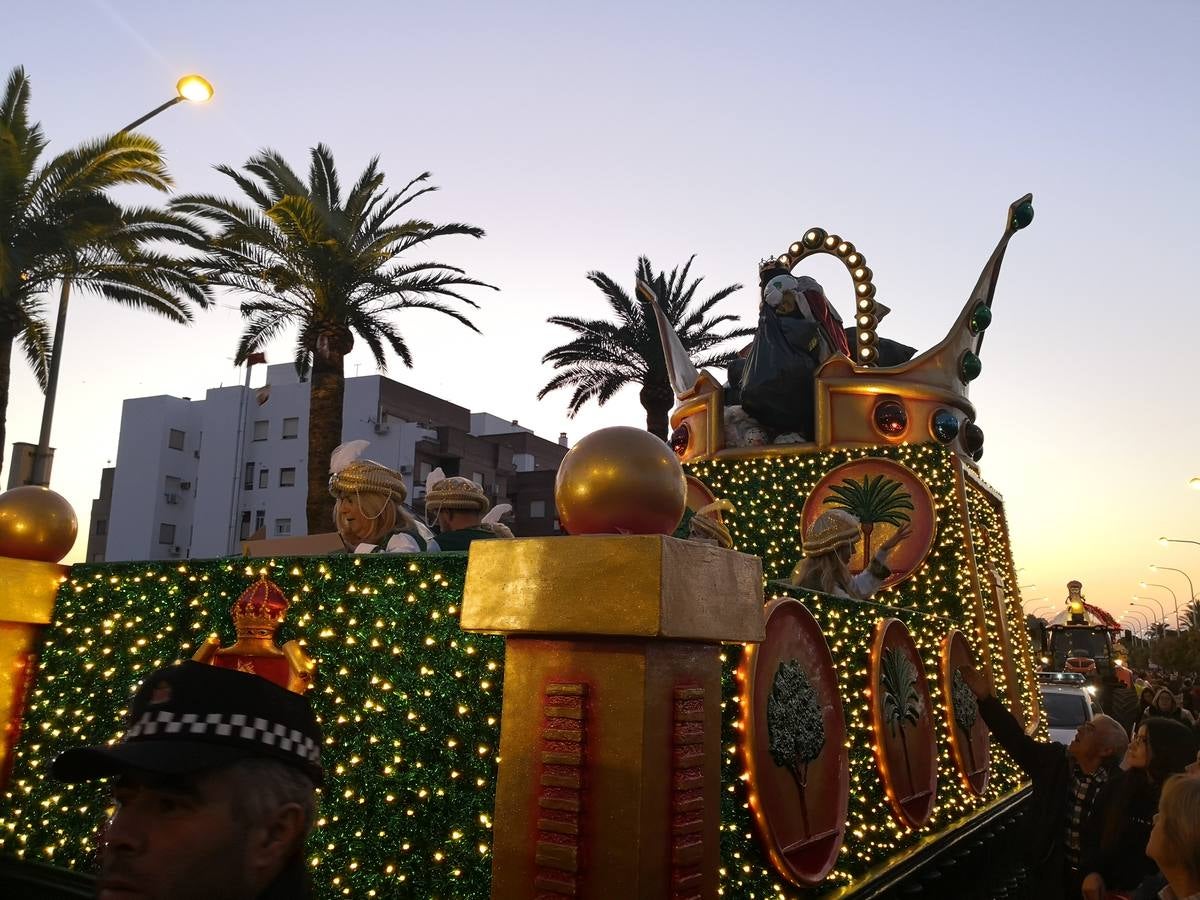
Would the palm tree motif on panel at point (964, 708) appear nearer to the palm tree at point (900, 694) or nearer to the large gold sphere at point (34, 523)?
Result: the palm tree at point (900, 694)

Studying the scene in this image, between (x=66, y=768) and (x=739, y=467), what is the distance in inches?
347

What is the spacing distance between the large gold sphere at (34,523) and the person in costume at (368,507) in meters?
1.46

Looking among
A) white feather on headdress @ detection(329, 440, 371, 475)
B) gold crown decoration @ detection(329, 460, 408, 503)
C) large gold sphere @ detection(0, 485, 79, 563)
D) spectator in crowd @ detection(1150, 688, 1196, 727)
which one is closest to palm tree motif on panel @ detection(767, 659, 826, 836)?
gold crown decoration @ detection(329, 460, 408, 503)

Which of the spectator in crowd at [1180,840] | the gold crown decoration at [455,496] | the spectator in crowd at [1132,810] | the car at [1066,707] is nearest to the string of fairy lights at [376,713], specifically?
the spectator in crowd at [1132,810]

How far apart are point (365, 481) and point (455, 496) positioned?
122 centimetres

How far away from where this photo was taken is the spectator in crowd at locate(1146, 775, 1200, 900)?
2561mm

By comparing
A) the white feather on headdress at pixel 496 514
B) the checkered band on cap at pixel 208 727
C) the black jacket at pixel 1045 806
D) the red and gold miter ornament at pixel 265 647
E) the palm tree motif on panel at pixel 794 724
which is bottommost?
the black jacket at pixel 1045 806

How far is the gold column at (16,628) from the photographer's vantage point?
501 cm

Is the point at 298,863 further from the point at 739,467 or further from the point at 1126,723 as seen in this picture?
the point at 1126,723

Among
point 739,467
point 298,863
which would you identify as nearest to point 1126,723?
point 739,467

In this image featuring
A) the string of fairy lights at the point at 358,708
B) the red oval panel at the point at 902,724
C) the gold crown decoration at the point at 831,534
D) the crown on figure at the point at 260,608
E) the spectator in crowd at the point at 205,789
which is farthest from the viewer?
the gold crown decoration at the point at 831,534

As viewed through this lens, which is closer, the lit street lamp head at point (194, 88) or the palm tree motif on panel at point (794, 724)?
the palm tree motif on panel at point (794, 724)

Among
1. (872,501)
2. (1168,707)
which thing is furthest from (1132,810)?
(1168,707)

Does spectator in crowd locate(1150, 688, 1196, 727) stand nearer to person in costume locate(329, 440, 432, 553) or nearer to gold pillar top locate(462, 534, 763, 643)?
person in costume locate(329, 440, 432, 553)
